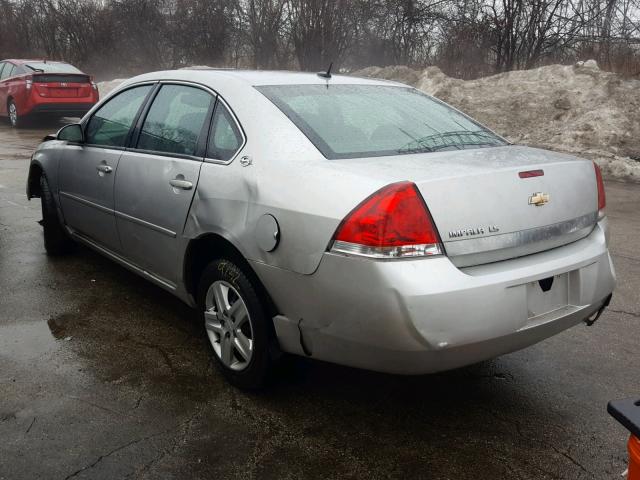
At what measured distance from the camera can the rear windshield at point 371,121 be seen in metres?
3.02

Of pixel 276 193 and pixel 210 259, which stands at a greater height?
pixel 276 193

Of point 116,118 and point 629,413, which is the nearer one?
point 629,413

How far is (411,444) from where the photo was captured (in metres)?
2.75

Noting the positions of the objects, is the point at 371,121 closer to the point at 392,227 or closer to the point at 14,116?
the point at 392,227

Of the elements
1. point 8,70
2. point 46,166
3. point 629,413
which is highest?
point 8,70

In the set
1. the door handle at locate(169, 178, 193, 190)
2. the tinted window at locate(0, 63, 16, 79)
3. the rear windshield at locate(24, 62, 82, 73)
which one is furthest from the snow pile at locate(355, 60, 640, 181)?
the tinted window at locate(0, 63, 16, 79)

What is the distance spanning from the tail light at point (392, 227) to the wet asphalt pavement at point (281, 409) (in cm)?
89

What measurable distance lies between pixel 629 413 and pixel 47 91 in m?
16.0

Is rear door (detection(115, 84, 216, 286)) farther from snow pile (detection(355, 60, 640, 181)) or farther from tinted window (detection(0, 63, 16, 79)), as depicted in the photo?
tinted window (detection(0, 63, 16, 79))

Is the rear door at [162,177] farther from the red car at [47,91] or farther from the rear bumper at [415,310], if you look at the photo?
the red car at [47,91]

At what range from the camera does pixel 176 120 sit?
3689mm

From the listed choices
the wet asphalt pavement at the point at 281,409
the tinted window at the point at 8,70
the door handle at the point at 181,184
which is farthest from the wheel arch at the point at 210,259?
the tinted window at the point at 8,70

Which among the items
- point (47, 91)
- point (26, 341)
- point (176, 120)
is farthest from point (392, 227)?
point (47, 91)

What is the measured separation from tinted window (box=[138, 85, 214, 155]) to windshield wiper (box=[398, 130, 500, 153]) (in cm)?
114
